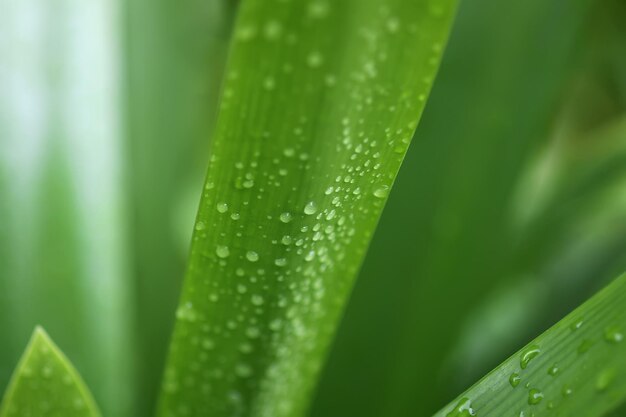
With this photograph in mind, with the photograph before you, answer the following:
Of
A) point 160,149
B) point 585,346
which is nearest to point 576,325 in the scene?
point 585,346

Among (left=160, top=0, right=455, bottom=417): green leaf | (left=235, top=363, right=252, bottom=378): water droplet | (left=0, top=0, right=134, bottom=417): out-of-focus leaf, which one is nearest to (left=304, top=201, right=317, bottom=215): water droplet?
(left=160, top=0, right=455, bottom=417): green leaf

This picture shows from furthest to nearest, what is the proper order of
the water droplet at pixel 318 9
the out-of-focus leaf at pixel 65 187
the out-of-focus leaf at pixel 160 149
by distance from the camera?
the out-of-focus leaf at pixel 160 149 < the out-of-focus leaf at pixel 65 187 < the water droplet at pixel 318 9

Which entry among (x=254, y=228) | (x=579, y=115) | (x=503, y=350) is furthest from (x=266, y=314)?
(x=579, y=115)

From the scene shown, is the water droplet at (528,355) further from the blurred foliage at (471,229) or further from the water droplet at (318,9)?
the blurred foliage at (471,229)

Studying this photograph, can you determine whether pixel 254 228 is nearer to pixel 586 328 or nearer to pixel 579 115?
pixel 586 328

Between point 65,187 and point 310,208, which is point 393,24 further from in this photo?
point 65,187

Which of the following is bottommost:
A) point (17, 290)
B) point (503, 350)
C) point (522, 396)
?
point (503, 350)

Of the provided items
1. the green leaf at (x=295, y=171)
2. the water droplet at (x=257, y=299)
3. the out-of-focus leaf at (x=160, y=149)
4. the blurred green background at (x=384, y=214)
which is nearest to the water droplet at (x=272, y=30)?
the green leaf at (x=295, y=171)
